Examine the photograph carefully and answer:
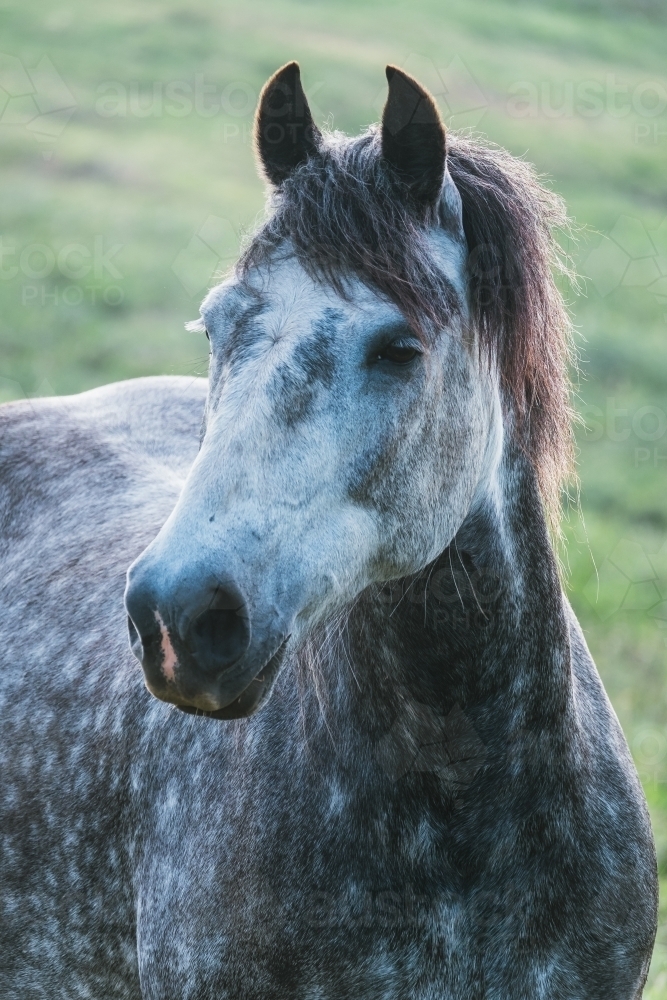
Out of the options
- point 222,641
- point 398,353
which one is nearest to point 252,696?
point 222,641

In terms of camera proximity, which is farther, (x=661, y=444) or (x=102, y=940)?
(x=661, y=444)

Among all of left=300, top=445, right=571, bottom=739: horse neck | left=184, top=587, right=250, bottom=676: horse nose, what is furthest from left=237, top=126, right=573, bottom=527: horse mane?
left=184, top=587, right=250, bottom=676: horse nose

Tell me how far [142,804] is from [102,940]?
1.49 ft

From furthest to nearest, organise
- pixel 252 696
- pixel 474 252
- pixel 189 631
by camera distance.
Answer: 1. pixel 474 252
2. pixel 252 696
3. pixel 189 631

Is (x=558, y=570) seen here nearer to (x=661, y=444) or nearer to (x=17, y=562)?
(x=17, y=562)

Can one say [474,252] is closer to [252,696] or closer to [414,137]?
[414,137]

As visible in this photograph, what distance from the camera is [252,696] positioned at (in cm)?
200

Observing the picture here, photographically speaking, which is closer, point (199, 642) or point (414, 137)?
point (199, 642)

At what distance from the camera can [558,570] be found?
263cm

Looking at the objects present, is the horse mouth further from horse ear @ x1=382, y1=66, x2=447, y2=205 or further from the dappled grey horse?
horse ear @ x1=382, y1=66, x2=447, y2=205

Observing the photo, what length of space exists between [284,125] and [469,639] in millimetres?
1185

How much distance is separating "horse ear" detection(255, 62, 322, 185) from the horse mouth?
1.10 m

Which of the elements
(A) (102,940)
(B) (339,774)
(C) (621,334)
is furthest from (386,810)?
(C) (621,334)

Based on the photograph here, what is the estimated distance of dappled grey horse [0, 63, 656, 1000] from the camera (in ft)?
6.64
